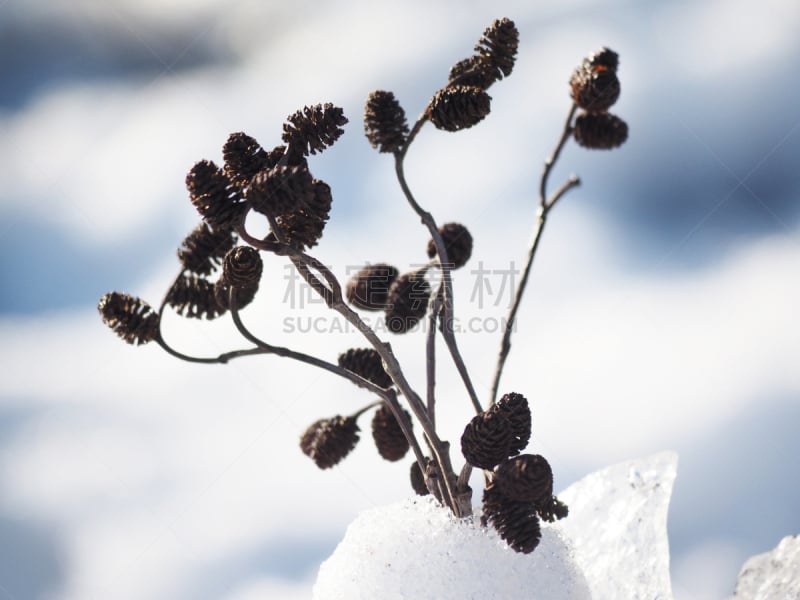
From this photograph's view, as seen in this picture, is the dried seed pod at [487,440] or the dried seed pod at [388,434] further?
the dried seed pod at [388,434]

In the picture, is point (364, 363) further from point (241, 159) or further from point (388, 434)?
point (241, 159)

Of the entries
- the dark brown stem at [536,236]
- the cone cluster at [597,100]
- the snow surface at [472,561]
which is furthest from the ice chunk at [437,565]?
the cone cluster at [597,100]

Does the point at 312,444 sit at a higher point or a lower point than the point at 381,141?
lower

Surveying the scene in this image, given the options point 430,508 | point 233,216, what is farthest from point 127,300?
point 430,508

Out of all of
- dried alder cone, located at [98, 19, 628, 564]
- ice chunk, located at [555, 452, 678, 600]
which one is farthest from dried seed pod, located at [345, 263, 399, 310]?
ice chunk, located at [555, 452, 678, 600]

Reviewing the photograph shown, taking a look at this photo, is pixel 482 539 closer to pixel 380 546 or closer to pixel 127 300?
pixel 380 546

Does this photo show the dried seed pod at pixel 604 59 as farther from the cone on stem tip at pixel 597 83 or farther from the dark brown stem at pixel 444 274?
the dark brown stem at pixel 444 274

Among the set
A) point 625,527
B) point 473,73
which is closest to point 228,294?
point 473,73
